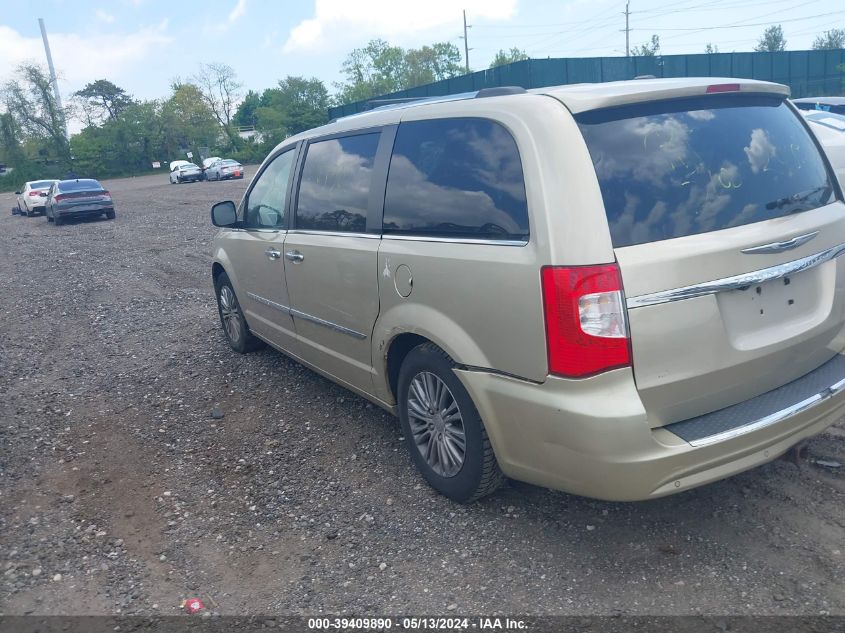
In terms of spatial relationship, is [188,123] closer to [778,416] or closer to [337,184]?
[337,184]

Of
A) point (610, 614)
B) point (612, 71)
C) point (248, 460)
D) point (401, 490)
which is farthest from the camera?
point (612, 71)

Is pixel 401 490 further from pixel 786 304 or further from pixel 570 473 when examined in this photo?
pixel 786 304

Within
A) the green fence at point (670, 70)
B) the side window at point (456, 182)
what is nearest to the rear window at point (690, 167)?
the side window at point (456, 182)

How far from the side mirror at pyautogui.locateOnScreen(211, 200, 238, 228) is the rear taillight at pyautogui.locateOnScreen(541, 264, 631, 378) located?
3.59m

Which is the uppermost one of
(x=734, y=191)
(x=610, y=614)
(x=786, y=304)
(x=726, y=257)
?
(x=734, y=191)

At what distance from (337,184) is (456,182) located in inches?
47.8

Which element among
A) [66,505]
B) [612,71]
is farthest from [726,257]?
[612,71]

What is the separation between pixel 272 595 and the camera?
3.16 m

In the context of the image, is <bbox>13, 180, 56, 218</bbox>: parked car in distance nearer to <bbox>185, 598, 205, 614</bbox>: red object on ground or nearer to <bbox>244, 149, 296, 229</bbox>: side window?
<bbox>244, 149, 296, 229</bbox>: side window

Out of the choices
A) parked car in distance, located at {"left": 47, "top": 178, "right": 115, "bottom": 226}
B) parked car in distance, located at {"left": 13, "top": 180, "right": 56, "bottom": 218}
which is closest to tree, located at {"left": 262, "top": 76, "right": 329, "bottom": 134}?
parked car in distance, located at {"left": 13, "top": 180, "right": 56, "bottom": 218}

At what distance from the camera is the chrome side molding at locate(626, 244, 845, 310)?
279cm

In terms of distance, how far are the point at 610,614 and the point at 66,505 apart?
9.73 ft

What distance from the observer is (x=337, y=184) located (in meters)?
4.43

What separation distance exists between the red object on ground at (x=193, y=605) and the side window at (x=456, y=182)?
1.93 metres
